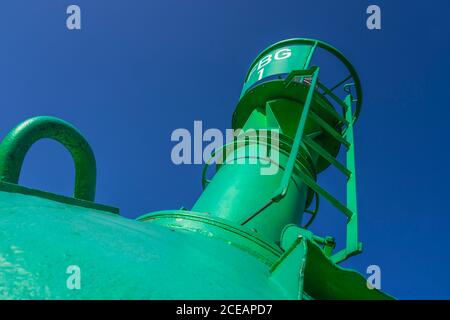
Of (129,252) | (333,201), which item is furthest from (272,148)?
(129,252)

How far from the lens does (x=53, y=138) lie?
2.57 meters

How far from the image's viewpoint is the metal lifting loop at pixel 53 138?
2.28 metres

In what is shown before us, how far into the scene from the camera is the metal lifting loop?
7.48ft

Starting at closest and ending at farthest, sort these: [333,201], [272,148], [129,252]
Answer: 1. [129,252]
2. [333,201]
3. [272,148]

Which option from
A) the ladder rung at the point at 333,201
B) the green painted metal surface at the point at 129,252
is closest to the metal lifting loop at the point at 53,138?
the green painted metal surface at the point at 129,252

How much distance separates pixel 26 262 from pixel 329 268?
4.65 feet

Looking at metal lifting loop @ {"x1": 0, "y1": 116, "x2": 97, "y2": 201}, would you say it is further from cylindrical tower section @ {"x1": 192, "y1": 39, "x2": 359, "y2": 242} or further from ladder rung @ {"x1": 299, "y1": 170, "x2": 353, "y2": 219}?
ladder rung @ {"x1": 299, "y1": 170, "x2": 353, "y2": 219}

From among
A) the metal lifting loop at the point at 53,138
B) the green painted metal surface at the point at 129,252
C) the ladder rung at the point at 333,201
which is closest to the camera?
the green painted metal surface at the point at 129,252

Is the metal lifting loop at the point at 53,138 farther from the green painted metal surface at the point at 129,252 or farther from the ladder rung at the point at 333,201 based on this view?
the ladder rung at the point at 333,201

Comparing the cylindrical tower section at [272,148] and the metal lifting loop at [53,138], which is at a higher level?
the cylindrical tower section at [272,148]

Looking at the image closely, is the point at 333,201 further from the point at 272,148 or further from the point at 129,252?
the point at 129,252

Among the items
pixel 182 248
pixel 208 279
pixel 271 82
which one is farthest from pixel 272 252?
pixel 271 82

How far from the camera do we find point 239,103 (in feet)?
22.1

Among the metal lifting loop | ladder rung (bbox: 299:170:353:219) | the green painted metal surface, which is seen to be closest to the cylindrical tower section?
ladder rung (bbox: 299:170:353:219)
